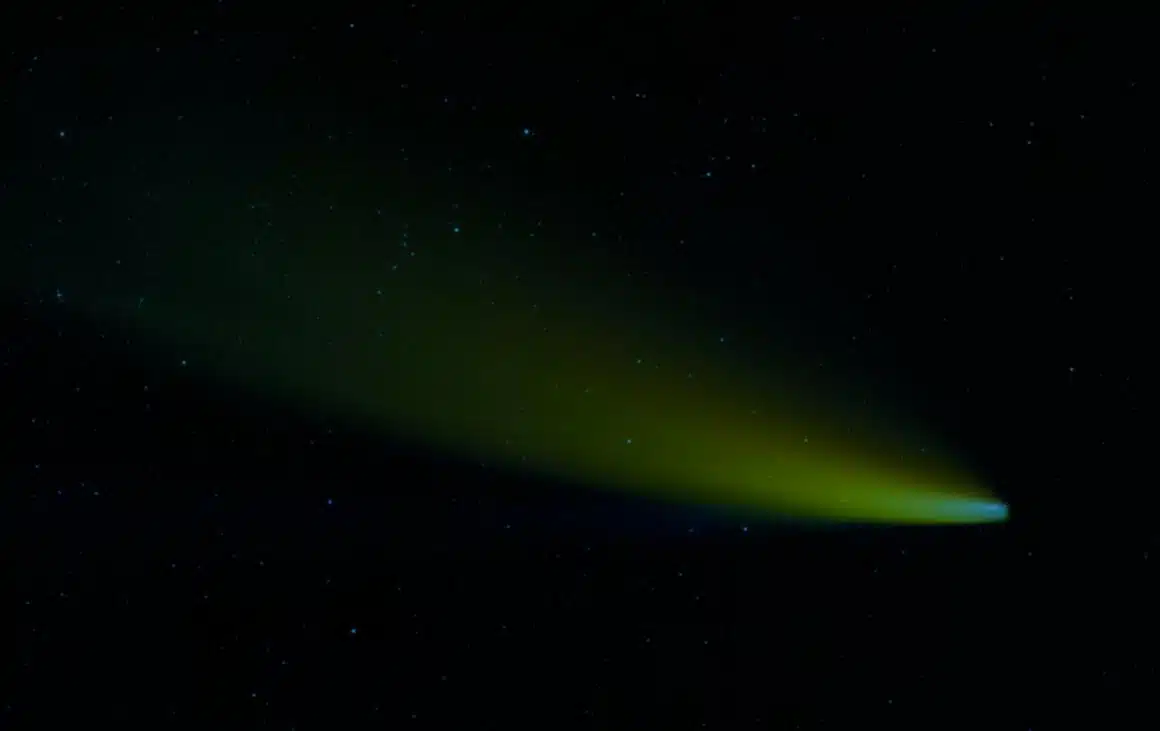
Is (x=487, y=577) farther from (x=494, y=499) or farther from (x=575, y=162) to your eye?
(x=575, y=162)

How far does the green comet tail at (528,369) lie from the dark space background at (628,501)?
0.05 ft

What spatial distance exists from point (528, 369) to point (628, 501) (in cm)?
8

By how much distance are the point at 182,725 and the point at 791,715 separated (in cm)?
29

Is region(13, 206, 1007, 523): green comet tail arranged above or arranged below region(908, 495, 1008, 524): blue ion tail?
above

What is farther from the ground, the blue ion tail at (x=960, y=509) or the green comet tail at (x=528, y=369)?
the green comet tail at (x=528, y=369)

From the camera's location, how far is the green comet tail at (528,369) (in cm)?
43

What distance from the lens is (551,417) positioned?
1.45ft

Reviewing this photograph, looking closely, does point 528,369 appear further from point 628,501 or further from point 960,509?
point 960,509

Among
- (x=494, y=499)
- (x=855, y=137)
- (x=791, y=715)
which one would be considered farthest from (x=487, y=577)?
(x=855, y=137)

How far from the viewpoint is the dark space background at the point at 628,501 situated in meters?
0.43

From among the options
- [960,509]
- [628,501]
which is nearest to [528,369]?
[628,501]

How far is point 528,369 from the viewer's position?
443mm

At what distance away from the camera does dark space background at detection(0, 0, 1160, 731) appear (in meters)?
0.43

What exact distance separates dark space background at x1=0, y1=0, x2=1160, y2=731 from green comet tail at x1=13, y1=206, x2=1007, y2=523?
0.05ft
